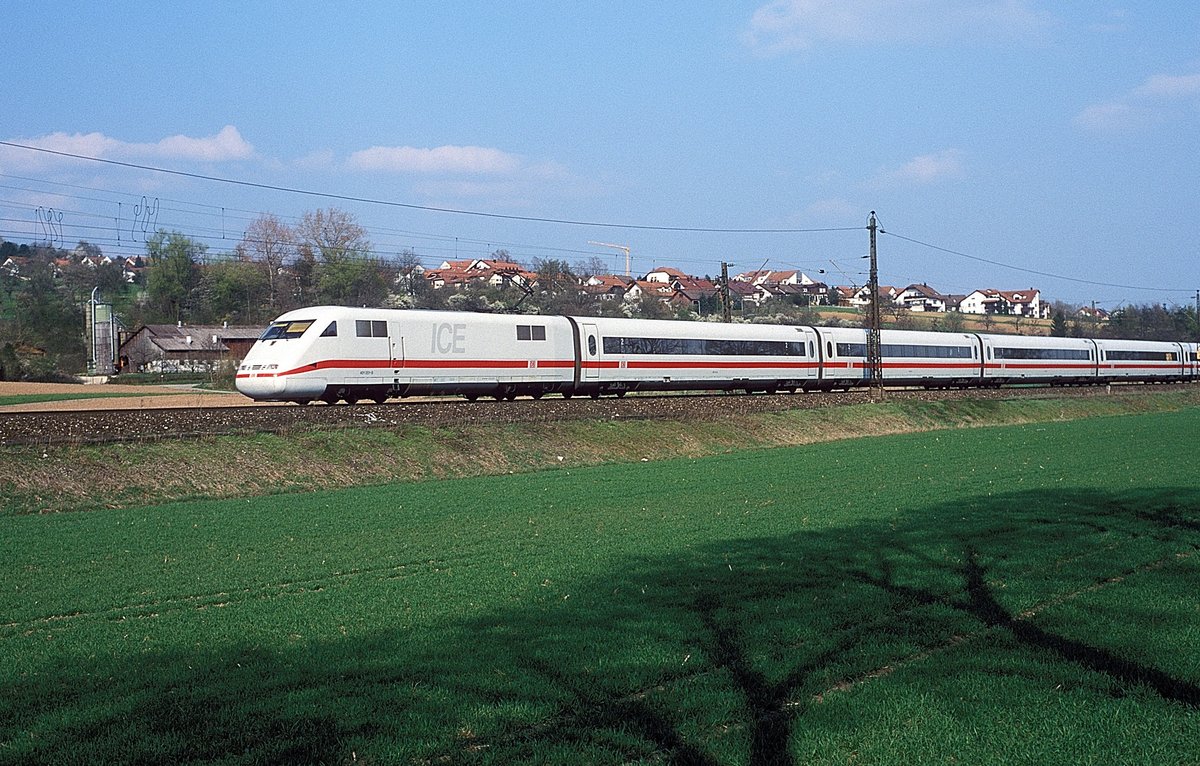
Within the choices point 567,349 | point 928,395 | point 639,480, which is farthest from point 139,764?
→ point 928,395

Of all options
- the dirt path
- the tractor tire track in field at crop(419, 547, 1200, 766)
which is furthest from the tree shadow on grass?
the dirt path

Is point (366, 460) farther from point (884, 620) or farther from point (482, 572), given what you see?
point (884, 620)

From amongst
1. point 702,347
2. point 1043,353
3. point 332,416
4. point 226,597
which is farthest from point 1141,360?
point 226,597

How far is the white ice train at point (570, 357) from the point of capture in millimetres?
31000

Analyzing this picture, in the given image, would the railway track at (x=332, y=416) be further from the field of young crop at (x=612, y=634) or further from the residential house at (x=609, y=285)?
the residential house at (x=609, y=285)

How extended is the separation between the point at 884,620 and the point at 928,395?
44741mm

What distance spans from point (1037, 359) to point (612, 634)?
6149 centimetres

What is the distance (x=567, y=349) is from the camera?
125 ft

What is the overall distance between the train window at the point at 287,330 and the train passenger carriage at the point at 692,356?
11.2m

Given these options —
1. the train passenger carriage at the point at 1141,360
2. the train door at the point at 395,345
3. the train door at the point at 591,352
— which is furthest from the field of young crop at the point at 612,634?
the train passenger carriage at the point at 1141,360

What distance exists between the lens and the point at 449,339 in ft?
111

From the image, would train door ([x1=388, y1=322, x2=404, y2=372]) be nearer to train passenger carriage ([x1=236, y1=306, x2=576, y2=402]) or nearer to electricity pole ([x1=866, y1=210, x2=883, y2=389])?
train passenger carriage ([x1=236, y1=306, x2=576, y2=402])

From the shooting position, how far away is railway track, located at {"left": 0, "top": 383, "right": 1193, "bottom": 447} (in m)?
23.2

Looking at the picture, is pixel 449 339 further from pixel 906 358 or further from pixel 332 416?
pixel 906 358
